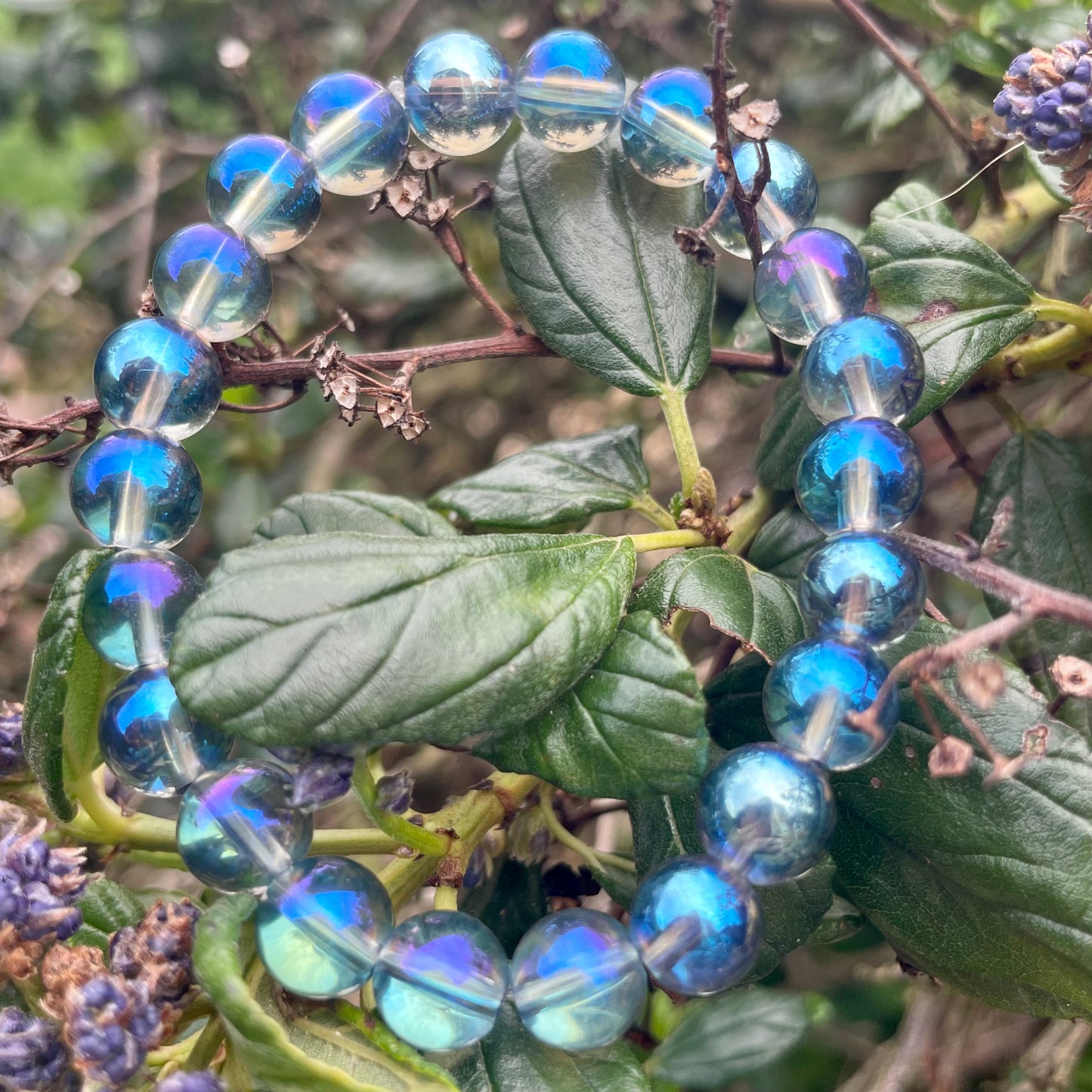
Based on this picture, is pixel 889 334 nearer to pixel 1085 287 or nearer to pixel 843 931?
pixel 843 931

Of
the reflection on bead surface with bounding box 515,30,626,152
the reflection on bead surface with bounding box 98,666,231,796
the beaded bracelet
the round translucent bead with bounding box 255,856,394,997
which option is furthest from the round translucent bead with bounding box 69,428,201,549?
the reflection on bead surface with bounding box 515,30,626,152

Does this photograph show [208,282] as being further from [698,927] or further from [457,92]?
[698,927]

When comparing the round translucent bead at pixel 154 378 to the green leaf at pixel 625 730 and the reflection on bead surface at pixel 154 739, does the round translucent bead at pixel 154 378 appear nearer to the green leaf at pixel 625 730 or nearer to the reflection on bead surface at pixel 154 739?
the reflection on bead surface at pixel 154 739

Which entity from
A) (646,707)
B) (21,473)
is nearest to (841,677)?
(646,707)

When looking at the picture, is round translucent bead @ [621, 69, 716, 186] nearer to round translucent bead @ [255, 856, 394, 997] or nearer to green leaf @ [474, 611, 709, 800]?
green leaf @ [474, 611, 709, 800]

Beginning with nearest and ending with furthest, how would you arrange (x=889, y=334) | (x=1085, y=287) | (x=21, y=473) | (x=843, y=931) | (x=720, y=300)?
(x=889, y=334), (x=843, y=931), (x=1085, y=287), (x=720, y=300), (x=21, y=473)

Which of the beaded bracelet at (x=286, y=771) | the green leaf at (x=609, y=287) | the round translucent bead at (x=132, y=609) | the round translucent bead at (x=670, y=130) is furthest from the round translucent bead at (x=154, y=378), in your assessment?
the round translucent bead at (x=670, y=130)
